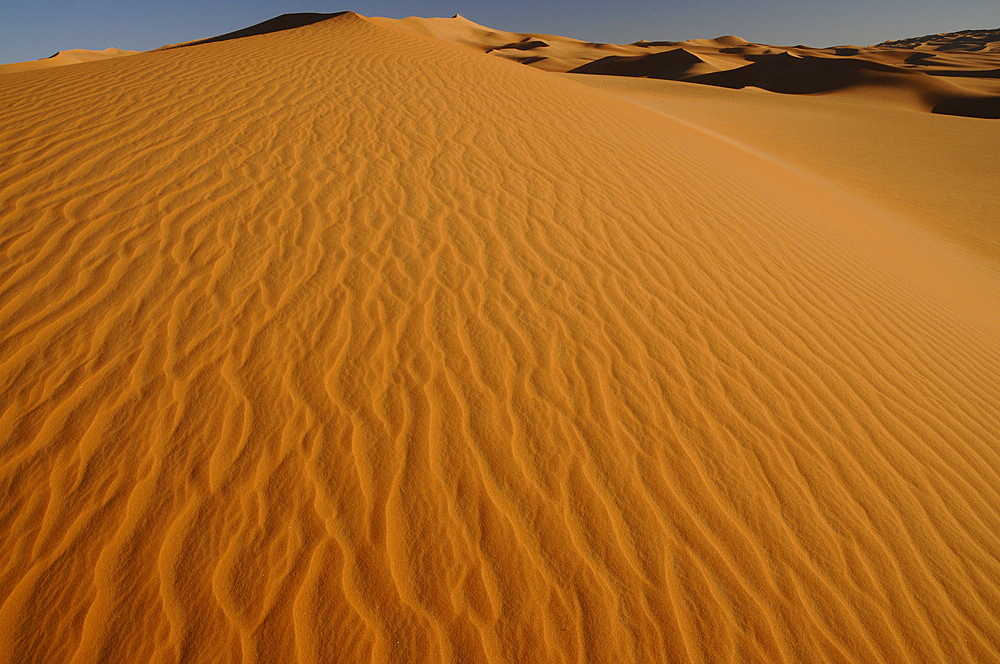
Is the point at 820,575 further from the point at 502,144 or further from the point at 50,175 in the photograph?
the point at 50,175

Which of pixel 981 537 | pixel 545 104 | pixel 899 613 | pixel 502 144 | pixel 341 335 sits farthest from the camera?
pixel 545 104

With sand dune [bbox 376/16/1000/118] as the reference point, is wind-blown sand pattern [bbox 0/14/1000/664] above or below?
below

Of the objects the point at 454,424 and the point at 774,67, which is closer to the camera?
the point at 454,424

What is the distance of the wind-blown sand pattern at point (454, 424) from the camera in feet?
6.95

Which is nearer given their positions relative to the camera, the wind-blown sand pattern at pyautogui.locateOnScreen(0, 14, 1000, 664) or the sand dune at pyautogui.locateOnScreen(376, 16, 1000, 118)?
the wind-blown sand pattern at pyautogui.locateOnScreen(0, 14, 1000, 664)

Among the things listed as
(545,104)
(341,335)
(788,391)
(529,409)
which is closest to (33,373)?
(341,335)

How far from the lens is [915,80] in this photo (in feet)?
83.1

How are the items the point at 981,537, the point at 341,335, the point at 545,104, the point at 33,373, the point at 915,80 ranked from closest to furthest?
the point at 981,537 < the point at 33,373 < the point at 341,335 < the point at 545,104 < the point at 915,80

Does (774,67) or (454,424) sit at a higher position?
(774,67)

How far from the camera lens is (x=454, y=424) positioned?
111 inches

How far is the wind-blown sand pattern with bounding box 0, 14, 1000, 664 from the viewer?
212cm

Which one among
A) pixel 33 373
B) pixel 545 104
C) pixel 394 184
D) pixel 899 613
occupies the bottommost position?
pixel 899 613

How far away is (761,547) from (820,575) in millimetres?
273

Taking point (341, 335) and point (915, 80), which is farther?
point (915, 80)
